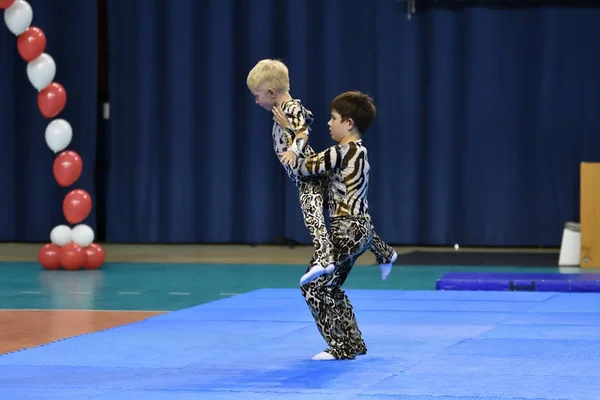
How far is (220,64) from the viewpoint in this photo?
40.0 ft

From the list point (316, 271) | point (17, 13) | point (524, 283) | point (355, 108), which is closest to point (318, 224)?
point (316, 271)

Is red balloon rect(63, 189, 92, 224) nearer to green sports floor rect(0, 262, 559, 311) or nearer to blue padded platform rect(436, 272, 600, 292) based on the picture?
green sports floor rect(0, 262, 559, 311)

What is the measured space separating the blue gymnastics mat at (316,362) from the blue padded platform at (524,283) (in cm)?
85

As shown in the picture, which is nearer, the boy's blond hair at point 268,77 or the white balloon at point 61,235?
the boy's blond hair at point 268,77

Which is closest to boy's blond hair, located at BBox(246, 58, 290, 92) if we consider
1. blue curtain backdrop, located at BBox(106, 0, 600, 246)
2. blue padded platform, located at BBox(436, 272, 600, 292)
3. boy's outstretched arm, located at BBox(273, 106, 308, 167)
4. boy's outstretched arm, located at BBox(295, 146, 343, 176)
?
boy's outstretched arm, located at BBox(273, 106, 308, 167)

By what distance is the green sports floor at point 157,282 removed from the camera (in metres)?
7.44

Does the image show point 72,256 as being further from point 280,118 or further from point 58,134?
point 280,118

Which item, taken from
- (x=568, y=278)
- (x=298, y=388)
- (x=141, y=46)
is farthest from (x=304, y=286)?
(x=141, y=46)

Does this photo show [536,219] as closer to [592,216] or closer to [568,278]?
[592,216]

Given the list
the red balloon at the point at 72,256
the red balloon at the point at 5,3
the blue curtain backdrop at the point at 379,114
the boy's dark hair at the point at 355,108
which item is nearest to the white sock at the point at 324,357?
the boy's dark hair at the point at 355,108

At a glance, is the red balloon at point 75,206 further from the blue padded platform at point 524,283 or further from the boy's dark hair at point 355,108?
the boy's dark hair at point 355,108

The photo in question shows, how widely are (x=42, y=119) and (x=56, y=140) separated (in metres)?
2.99

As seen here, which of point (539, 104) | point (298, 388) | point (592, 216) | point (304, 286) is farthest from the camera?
point (539, 104)

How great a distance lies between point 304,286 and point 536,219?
283 inches
